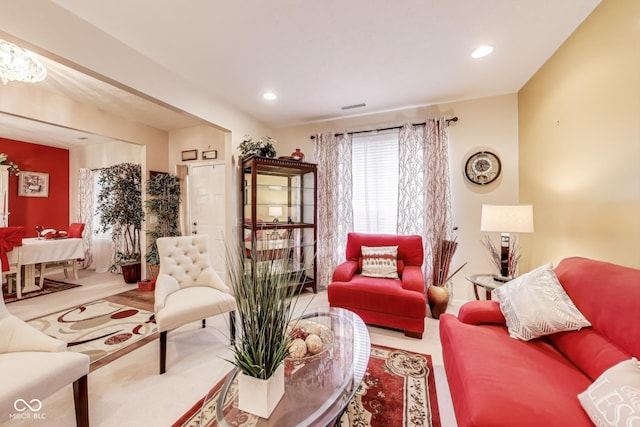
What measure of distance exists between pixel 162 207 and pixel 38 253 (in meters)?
1.78

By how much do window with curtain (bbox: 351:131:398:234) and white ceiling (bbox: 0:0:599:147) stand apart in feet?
2.17

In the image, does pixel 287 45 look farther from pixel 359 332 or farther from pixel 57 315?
pixel 57 315

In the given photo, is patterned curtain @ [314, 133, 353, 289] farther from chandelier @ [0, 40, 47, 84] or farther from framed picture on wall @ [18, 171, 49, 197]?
framed picture on wall @ [18, 171, 49, 197]

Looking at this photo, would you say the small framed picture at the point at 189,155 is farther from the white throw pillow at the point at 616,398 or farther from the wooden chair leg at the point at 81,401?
the white throw pillow at the point at 616,398

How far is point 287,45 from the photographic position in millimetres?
2082

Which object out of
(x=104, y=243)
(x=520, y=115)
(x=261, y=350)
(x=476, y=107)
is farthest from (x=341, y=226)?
(x=104, y=243)

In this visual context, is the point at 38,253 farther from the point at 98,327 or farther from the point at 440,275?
the point at 440,275

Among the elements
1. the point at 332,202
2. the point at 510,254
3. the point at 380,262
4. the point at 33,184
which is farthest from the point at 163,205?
the point at 510,254

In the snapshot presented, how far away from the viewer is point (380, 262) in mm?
2896

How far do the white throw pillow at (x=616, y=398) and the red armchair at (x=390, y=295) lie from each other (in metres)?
1.33

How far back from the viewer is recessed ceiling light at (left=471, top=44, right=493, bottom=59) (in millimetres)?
2109

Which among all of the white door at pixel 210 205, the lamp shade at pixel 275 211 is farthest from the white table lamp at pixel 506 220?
the white door at pixel 210 205

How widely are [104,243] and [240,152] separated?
376 centimetres

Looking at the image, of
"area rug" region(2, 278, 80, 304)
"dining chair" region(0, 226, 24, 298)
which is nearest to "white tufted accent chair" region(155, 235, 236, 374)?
"dining chair" region(0, 226, 24, 298)
